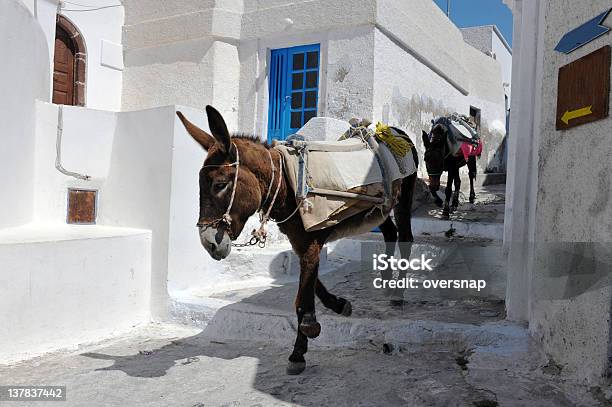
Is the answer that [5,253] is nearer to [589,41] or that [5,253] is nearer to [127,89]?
[589,41]

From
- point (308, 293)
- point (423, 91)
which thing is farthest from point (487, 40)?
point (308, 293)

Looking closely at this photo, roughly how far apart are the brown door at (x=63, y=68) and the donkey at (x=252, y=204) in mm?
7653

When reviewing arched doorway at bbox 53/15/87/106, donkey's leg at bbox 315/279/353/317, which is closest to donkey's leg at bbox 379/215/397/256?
donkey's leg at bbox 315/279/353/317

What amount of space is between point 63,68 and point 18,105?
5.56 meters

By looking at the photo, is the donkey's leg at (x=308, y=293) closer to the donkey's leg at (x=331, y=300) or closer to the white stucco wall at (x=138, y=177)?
the donkey's leg at (x=331, y=300)

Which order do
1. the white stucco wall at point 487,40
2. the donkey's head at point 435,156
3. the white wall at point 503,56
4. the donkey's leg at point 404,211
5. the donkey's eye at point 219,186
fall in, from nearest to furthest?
1. the donkey's eye at point 219,186
2. the donkey's leg at point 404,211
3. the donkey's head at point 435,156
4. the white stucco wall at point 487,40
5. the white wall at point 503,56

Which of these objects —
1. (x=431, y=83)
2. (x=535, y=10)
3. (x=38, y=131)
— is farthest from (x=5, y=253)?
(x=431, y=83)

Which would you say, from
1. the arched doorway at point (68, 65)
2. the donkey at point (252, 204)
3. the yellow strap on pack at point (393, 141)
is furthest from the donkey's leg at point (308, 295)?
the arched doorway at point (68, 65)

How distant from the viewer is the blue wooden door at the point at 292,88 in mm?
8969

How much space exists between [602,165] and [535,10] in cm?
184

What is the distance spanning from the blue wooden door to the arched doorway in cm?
363

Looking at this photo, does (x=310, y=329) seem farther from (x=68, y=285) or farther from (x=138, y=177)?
(x=138, y=177)

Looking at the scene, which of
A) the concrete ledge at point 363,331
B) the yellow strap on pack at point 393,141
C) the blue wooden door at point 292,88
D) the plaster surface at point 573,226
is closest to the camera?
the plaster surface at point 573,226

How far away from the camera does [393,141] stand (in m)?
3.99
